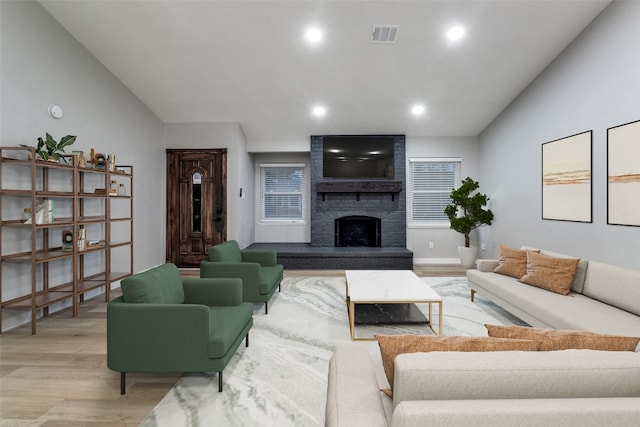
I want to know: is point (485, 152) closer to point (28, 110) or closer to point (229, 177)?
point (229, 177)

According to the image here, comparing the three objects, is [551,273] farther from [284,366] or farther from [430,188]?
[430,188]

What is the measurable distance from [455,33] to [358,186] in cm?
324

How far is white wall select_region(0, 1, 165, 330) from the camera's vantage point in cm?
344

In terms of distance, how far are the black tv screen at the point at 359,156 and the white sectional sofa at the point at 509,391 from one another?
589 centimetres

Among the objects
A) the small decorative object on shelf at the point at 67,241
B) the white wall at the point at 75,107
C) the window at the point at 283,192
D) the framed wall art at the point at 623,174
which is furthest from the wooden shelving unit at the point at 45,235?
the framed wall art at the point at 623,174

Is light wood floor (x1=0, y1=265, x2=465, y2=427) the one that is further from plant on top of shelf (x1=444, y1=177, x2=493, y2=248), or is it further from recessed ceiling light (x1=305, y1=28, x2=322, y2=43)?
plant on top of shelf (x1=444, y1=177, x2=493, y2=248)

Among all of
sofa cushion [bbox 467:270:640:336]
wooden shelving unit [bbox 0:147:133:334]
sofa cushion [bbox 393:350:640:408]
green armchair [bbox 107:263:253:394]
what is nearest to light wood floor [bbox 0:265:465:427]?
green armchair [bbox 107:263:253:394]

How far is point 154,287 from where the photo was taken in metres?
2.41

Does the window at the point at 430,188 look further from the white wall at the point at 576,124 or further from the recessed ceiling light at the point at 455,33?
the recessed ceiling light at the point at 455,33

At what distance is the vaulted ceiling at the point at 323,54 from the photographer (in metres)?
3.85

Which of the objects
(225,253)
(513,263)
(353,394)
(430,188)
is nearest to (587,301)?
(513,263)

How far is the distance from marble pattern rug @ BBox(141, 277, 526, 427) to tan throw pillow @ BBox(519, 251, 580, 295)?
0.51m

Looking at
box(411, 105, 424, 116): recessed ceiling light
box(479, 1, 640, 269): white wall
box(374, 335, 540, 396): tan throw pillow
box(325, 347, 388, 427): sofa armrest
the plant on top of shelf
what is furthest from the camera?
the plant on top of shelf

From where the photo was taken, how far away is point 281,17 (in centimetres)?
394
